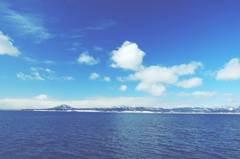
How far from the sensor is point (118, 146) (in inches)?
2544

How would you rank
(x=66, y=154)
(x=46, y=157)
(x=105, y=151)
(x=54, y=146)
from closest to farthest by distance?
1. (x=46, y=157)
2. (x=66, y=154)
3. (x=105, y=151)
4. (x=54, y=146)

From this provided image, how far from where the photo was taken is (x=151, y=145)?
66125 millimetres

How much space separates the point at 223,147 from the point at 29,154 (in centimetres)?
4900

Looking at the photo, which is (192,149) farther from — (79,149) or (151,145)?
(79,149)

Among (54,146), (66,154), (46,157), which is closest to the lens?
(46,157)

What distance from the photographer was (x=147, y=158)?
51250mm

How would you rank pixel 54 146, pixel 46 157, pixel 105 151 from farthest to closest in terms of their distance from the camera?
pixel 54 146 → pixel 105 151 → pixel 46 157

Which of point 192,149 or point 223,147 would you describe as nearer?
point 192,149

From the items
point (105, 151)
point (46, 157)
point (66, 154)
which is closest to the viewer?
point (46, 157)

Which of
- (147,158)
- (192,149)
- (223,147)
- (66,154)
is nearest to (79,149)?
(66,154)

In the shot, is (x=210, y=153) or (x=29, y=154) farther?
(x=210, y=153)

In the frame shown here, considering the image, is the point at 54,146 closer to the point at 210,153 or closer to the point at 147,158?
the point at 147,158

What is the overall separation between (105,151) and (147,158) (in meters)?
11.5

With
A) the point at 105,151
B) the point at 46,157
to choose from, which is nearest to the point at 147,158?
the point at 105,151
